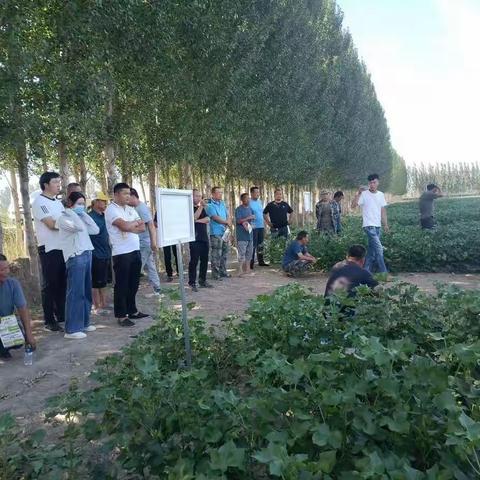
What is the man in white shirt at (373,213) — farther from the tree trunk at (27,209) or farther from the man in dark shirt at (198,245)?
the tree trunk at (27,209)

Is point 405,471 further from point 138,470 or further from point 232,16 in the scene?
point 232,16

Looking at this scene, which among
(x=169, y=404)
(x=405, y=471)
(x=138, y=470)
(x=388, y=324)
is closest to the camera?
(x=405, y=471)

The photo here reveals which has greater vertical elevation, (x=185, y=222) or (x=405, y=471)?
(x=185, y=222)

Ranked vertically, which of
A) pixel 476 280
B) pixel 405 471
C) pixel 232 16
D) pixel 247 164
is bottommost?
pixel 476 280

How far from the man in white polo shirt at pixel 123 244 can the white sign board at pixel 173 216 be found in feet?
5.97

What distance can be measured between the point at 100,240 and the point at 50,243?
4.40 ft

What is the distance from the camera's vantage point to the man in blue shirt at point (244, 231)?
10195 mm

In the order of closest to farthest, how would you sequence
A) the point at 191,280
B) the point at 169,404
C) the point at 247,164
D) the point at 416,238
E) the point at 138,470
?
the point at 138,470
the point at 169,404
the point at 191,280
the point at 416,238
the point at 247,164

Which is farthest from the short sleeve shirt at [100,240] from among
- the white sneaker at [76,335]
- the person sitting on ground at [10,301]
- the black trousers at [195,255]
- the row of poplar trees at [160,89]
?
the person sitting on ground at [10,301]

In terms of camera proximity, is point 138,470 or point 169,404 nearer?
point 138,470

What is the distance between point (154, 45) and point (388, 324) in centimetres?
772

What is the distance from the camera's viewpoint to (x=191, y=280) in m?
8.66

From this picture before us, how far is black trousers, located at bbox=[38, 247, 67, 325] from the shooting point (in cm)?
582

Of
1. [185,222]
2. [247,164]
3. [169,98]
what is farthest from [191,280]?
[247,164]
